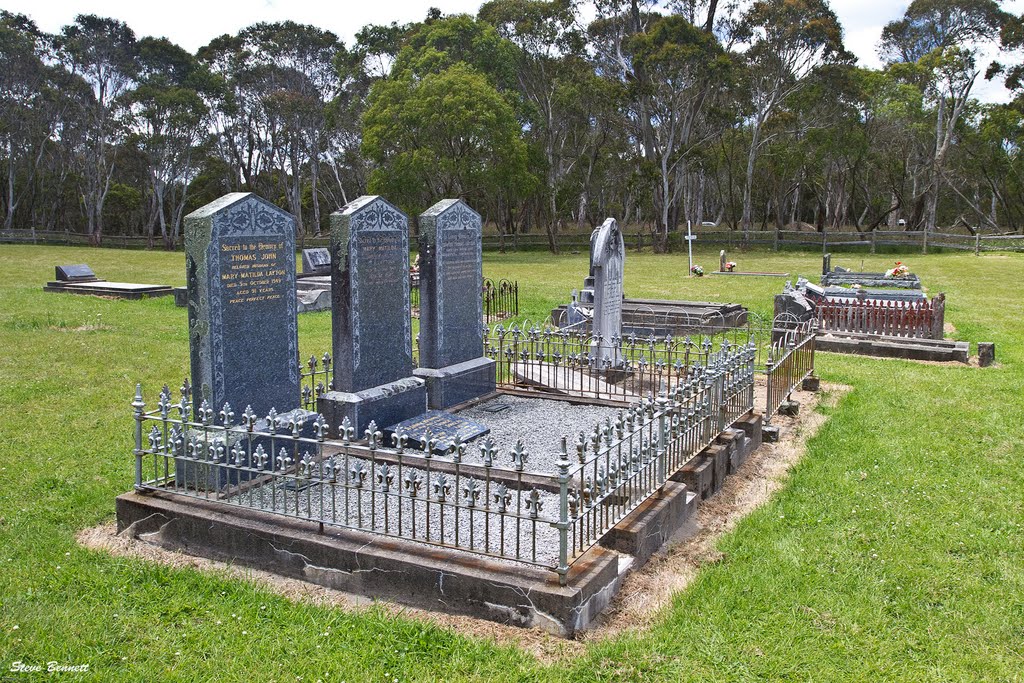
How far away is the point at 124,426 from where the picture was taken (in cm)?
892

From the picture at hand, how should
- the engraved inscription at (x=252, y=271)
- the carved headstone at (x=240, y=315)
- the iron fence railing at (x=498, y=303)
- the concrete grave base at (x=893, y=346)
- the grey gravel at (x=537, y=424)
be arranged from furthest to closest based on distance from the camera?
the iron fence railing at (x=498, y=303), the concrete grave base at (x=893, y=346), the grey gravel at (x=537, y=424), the engraved inscription at (x=252, y=271), the carved headstone at (x=240, y=315)

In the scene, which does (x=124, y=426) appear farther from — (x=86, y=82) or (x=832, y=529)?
(x=86, y=82)

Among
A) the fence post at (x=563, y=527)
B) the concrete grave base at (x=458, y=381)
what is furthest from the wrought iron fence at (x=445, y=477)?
the concrete grave base at (x=458, y=381)

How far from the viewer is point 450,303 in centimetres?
967

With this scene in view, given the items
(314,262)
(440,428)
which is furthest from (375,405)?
(314,262)

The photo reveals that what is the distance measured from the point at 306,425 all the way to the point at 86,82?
45.8 meters

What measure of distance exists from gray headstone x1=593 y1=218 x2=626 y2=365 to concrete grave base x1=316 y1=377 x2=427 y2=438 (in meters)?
3.71

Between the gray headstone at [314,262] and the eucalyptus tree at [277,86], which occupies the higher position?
the eucalyptus tree at [277,86]

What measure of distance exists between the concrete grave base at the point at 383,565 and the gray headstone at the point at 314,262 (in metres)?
16.7

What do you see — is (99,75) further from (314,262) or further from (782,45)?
(782,45)

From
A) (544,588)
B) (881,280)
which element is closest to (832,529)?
(544,588)

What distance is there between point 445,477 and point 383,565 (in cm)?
102

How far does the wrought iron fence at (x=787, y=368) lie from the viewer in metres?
9.18

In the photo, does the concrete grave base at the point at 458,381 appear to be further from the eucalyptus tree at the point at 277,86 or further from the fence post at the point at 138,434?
the eucalyptus tree at the point at 277,86
